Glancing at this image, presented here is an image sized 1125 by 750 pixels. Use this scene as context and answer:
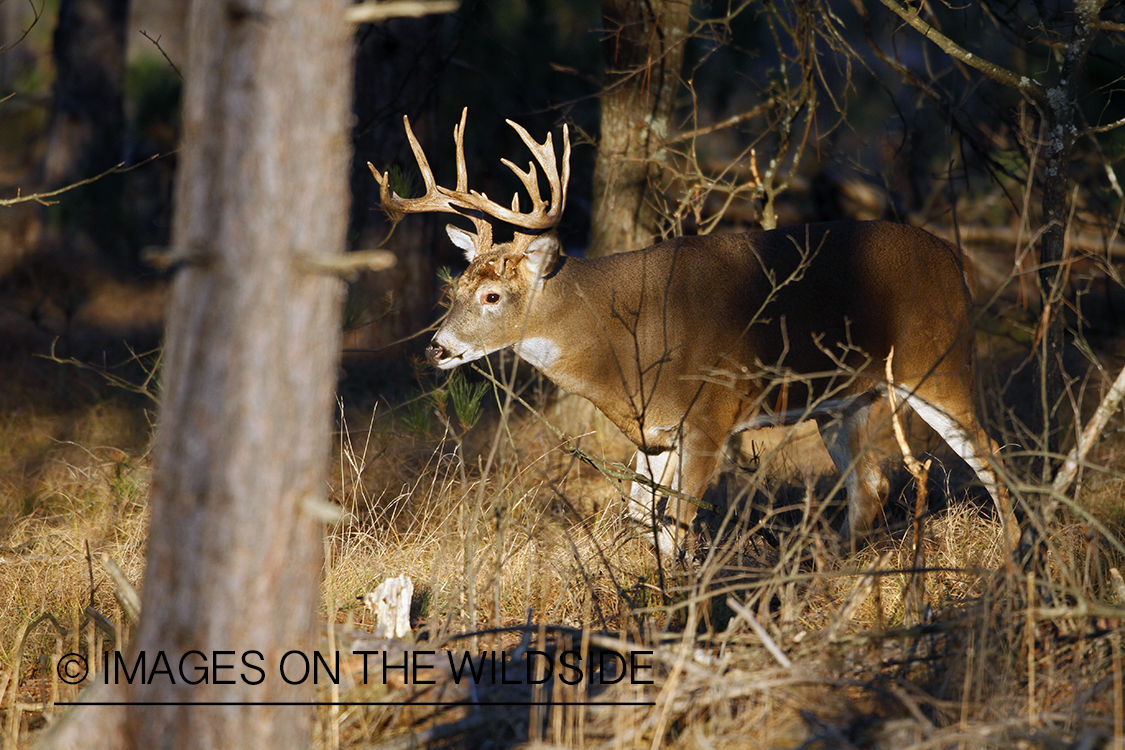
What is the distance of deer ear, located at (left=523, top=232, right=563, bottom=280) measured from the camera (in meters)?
5.10

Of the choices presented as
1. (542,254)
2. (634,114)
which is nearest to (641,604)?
(542,254)

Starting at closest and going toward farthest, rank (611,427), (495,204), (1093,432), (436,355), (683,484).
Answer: (1093,432) < (495,204) < (683,484) < (436,355) < (611,427)

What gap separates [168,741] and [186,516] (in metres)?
0.54

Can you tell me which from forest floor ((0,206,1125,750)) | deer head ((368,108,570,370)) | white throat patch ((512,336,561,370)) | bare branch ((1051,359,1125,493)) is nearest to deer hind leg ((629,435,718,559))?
forest floor ((0,206,1125,750))

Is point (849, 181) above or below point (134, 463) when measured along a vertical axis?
above

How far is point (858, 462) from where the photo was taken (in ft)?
17.9

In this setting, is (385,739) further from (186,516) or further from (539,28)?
(539,28)

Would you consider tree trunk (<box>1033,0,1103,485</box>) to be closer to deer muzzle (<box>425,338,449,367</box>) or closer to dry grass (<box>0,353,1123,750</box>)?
dry grass (<box>0,353,1123,750</box>)

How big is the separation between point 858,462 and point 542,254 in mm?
2113

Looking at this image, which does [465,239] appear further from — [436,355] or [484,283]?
[436,355]

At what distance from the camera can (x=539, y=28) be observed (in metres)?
12.0

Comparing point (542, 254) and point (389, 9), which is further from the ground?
point (542, 254)

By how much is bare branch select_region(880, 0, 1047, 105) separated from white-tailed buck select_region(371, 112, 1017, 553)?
0.89m

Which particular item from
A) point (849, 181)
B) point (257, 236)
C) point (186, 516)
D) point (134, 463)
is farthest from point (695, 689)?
point (849, 181)
